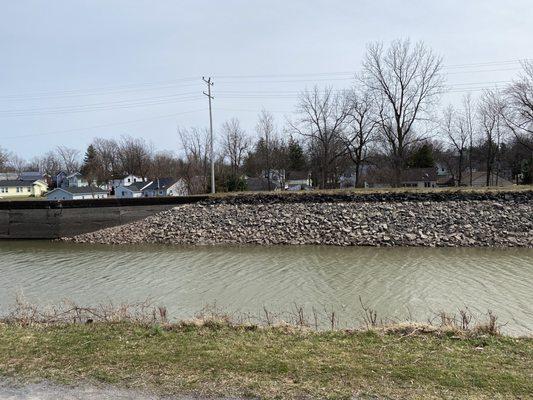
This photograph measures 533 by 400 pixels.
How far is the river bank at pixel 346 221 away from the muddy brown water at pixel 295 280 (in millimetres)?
1400

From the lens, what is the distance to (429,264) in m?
16.3

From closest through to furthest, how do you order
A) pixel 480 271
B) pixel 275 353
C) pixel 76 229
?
pixel 275 353 → pixel 480 271 → pixel 76 229

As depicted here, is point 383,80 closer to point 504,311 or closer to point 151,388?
point 504,311

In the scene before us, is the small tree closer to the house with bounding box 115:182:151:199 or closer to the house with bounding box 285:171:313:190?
the house with bounding box 285:171:313:190

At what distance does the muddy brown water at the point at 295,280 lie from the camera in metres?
10.7

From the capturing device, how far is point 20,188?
266 ft

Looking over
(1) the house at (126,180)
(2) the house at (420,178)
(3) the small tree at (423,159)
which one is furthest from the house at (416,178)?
(1) the house at (126,180)

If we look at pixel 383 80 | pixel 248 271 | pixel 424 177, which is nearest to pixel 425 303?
pixel 248 271

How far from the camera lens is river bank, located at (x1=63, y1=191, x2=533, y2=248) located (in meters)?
21.2

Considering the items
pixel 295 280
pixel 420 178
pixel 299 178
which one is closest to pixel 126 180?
pixel 299 178

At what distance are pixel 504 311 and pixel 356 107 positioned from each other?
41.1 meters

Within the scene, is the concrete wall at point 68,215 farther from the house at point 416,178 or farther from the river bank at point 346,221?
the house at point 416,178

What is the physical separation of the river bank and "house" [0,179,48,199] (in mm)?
59659

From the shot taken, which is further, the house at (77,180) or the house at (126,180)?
the house at (77,180)
